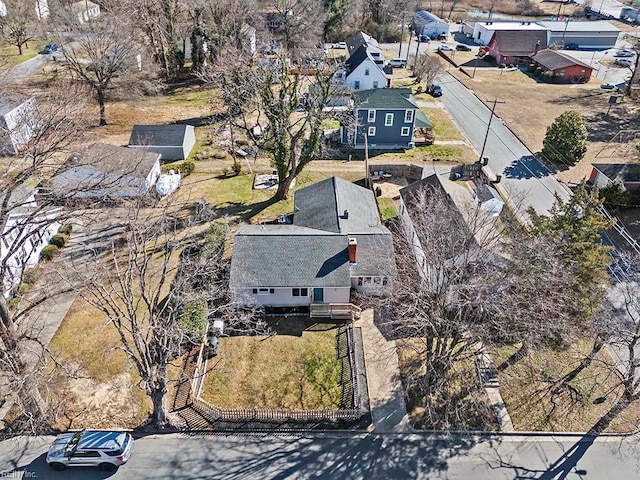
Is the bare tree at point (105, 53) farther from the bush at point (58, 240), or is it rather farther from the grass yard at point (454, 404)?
the grass yard at point (454, 404)

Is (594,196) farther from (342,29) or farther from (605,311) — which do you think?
(342,29)

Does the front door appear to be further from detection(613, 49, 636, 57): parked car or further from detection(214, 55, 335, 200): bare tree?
detection(613, 49, 636, 57): parked car

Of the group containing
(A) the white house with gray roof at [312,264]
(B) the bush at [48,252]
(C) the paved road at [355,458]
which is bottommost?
(C) the paved road at [355,458]

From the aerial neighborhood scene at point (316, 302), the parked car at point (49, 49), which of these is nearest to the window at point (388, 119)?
the aerial neighborhood scene at point (316, 302)

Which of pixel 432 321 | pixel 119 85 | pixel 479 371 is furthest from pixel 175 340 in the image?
pixel 119 85

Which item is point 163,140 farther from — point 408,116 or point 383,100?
point 408,116
